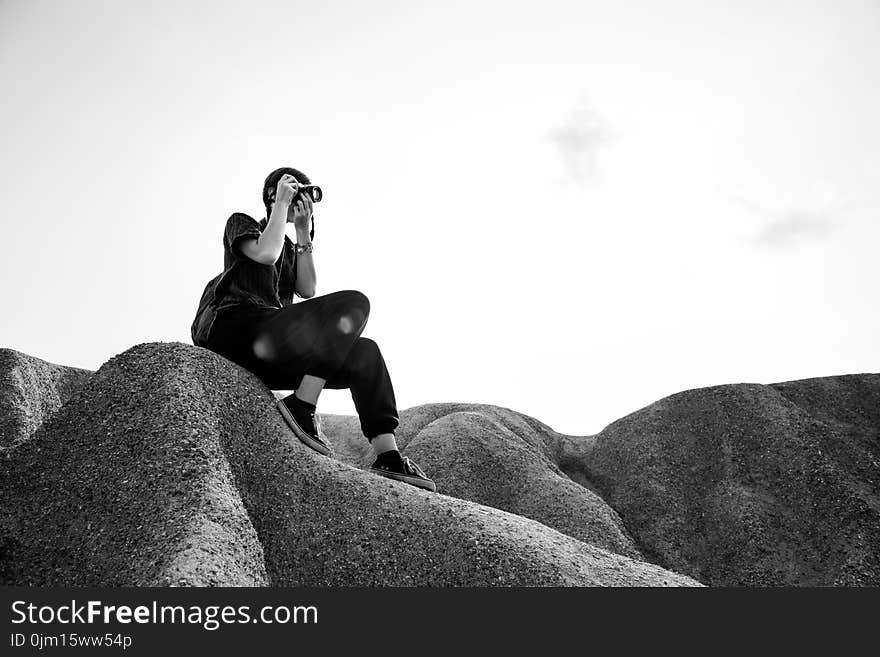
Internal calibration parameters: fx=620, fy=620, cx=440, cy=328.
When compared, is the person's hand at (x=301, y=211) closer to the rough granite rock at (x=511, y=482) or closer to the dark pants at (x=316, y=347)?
the dark pants at (x=316, y=347)

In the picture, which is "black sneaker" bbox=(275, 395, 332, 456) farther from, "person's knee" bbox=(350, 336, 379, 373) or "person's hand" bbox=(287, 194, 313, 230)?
"person's hand" bbox=(287, 194, 313, 230)

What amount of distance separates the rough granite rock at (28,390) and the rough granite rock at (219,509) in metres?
6.43

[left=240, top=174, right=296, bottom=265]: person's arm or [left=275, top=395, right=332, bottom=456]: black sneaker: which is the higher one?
[left=240, top=174, right=296, bottom=265]: person's arm

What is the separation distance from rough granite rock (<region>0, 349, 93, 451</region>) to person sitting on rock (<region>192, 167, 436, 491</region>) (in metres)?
6.69

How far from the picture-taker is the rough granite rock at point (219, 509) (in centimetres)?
405

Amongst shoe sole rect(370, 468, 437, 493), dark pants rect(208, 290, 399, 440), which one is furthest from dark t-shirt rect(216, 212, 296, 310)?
shoe sole rect(370, 468, 437, 493)

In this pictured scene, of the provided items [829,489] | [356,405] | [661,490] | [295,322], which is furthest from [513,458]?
[295,322]

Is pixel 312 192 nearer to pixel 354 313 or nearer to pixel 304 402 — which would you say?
pixel 354 313

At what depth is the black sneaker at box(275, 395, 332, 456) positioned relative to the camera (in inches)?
215

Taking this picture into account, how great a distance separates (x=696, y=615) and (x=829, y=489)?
8.18 m

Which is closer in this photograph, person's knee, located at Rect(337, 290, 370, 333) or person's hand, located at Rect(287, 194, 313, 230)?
person's knee, located at Rect(337, 290, 370, 333)

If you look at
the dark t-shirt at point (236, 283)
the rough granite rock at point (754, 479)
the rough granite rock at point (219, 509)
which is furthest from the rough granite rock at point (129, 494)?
the rough granite rock at point (754, 479)

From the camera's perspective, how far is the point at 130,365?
521 centimetres

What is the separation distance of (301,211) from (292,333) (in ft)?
4.38
